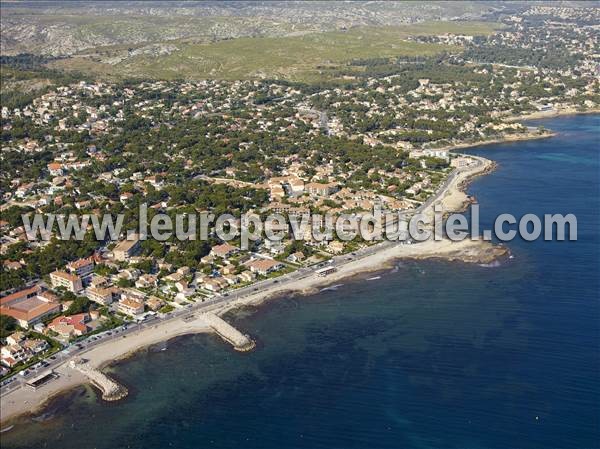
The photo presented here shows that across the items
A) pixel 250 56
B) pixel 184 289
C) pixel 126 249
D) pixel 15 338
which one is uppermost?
pixel 250 56

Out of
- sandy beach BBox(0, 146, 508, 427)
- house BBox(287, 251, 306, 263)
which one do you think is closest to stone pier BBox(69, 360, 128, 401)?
sandy beach BBox(0, 146, 508, 427)

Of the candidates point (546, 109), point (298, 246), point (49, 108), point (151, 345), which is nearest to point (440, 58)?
point (546, 109)

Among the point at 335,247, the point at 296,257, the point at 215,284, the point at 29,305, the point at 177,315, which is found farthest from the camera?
the point at 335,247

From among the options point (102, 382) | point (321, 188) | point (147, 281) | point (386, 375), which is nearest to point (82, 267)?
point (147, 281)

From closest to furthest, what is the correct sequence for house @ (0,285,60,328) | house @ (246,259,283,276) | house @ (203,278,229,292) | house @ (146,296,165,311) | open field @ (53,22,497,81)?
house @ (0,285,60,328) < house @ (146,296,165,311) < house @ (203,278,229,292) < house @ (246,259,283,276) < open field @ (53,22,497,81)

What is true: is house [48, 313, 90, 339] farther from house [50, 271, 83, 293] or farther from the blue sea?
the blue sea

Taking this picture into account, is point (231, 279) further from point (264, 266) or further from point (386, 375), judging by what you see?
point (386, 375)

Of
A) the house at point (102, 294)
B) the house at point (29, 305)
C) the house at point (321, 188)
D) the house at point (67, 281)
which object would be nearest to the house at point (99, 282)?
the house at point (102, 294)
